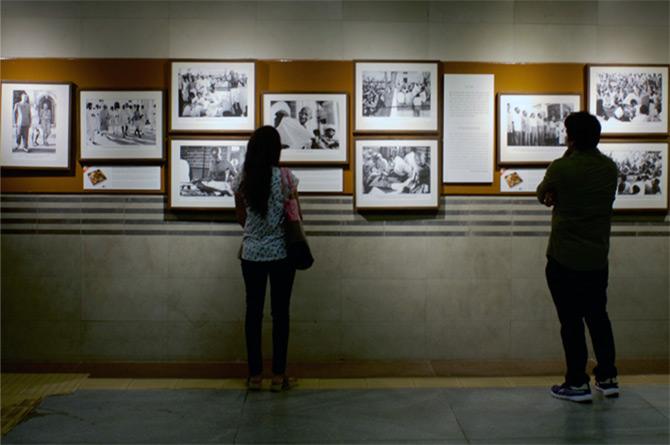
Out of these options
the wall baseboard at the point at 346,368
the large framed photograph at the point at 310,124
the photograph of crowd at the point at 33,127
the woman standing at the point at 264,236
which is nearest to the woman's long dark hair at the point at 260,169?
the woman standing at the point at 264,236

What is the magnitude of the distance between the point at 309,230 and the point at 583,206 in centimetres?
206

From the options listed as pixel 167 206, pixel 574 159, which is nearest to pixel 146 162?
pixel 167 206

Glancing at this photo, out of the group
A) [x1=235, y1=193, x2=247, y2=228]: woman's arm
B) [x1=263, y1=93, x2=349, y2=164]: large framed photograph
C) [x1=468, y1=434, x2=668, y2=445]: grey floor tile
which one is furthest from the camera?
[x1=263, y1=93, x2=349, y2=164]: large framed photograph

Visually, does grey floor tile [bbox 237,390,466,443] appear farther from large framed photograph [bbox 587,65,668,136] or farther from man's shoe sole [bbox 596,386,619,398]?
large framed photograph [bbox 587,65,668,136]

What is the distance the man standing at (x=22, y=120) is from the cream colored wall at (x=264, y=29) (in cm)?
39

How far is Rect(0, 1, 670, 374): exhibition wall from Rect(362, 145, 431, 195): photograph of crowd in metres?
0.17

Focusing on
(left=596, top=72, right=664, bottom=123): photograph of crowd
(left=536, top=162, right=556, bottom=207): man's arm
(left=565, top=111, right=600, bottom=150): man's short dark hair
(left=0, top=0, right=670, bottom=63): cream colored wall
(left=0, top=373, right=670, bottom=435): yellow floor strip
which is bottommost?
(left=0, top=373, right=670, bottom=435): yellow floor strip

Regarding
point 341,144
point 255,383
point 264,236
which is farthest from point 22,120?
point 255,383

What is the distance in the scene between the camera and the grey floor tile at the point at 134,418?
3.78 m

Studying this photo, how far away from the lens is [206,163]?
5.32 metres

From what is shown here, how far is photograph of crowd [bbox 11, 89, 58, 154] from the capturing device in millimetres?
5320

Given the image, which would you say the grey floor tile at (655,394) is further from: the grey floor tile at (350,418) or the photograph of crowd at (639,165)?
the photograph of crowd at (639,165)

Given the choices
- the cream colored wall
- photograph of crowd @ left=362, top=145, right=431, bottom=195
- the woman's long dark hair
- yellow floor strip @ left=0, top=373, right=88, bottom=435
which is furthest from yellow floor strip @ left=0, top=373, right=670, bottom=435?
the cream colored wall

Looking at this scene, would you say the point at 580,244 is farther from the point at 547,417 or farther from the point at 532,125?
the point at 532,125
